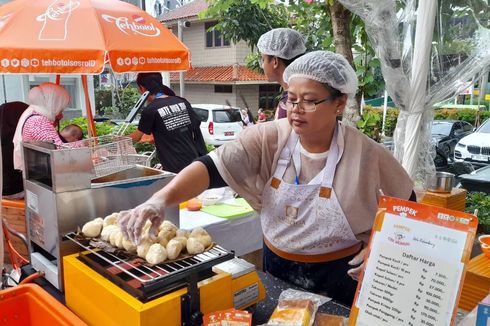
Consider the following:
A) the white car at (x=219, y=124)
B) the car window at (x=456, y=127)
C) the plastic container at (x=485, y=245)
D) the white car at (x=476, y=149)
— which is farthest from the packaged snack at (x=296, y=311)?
the car window at (x=456, y=127)

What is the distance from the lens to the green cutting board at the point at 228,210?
2.87 m

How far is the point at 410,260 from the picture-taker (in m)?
1.02

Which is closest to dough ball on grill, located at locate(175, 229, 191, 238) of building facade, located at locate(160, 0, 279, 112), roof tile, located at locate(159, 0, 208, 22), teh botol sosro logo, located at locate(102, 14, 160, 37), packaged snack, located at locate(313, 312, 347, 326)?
packaged snack, located at locate(313, 312, 347, 326)

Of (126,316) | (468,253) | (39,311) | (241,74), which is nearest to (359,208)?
(468,253)

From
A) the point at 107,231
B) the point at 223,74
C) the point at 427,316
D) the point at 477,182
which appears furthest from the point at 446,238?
the point at 223,74

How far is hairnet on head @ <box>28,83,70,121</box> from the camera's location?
3.19 metres

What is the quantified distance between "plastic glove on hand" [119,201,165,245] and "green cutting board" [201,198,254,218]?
54.3 inches

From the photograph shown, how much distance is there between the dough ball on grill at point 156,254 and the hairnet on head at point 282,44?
6.79ft

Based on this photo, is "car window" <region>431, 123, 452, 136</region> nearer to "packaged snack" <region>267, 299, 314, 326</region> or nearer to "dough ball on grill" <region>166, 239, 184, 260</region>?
"packaged snack" <region>267, 299, 314, 326</region>

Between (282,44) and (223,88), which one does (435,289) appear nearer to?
(282,44)

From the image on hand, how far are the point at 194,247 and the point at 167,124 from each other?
263cm

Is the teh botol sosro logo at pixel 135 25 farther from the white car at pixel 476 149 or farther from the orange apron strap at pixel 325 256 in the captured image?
the white car at pixel 476 149

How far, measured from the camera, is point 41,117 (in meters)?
3.07

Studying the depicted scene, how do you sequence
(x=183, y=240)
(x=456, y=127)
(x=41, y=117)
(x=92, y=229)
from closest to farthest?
(x=183, y=240)
(x=92, y=229)
(x=41, y=117)
(x=456, y=127)
